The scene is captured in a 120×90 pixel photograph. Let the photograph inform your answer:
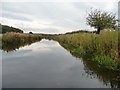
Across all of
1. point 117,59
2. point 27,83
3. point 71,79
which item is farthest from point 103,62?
point 27,83

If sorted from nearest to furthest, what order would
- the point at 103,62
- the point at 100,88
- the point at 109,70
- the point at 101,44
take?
the point at 100,88, the point at 109,70, the point at 103,62, the point at 101,44

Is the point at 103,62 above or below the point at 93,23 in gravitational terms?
below

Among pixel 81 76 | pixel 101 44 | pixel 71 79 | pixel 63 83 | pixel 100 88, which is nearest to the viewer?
pixel 100 88

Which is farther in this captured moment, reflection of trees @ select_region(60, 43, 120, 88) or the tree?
the tree

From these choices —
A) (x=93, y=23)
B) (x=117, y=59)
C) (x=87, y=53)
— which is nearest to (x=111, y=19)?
(x=93, y=23)

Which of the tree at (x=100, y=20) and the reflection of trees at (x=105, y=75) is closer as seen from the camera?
the reflection of trees at (x=105, y=75)

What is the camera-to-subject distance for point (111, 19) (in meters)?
42.1

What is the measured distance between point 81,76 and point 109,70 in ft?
4.80

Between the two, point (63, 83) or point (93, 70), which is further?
point (93, 70)

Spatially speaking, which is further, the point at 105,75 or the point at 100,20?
the point at 100,20

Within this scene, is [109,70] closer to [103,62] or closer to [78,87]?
[103,62]

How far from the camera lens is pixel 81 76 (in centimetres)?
1036

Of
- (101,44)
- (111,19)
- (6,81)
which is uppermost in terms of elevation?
(111,19)

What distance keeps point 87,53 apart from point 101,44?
3582 mm
